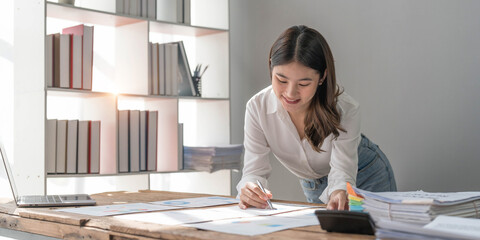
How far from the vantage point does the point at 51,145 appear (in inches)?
105

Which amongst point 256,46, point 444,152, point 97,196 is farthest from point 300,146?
point 256,46

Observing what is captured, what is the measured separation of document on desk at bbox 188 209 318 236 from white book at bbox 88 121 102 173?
1.57 m

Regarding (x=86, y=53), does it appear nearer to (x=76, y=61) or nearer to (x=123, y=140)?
(x=76, y=61)

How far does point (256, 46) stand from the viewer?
3613 millimetres

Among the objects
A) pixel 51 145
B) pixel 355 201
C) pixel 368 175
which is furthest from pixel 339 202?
pixel 51 145

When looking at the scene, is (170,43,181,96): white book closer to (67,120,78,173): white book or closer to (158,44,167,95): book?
(158,44,167,95): book

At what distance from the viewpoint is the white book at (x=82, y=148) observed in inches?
109

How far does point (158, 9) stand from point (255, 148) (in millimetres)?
1388

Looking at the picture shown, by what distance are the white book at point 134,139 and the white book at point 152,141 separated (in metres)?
0.07

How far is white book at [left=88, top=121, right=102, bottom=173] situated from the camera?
2812 millimetres

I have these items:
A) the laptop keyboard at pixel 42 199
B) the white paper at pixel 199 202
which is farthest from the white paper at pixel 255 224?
the laptop keyboard at pixel 42 199

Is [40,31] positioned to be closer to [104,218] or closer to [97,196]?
[97,196]

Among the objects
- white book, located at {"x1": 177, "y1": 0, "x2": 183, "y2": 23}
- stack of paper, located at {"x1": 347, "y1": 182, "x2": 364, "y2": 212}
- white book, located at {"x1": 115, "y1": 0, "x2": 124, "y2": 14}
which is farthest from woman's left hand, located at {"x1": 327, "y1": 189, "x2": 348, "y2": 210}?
white book, located at {"x1": 177, "y1": 0, "x2": 183, "y2": 23}

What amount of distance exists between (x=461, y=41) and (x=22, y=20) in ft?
6.58
